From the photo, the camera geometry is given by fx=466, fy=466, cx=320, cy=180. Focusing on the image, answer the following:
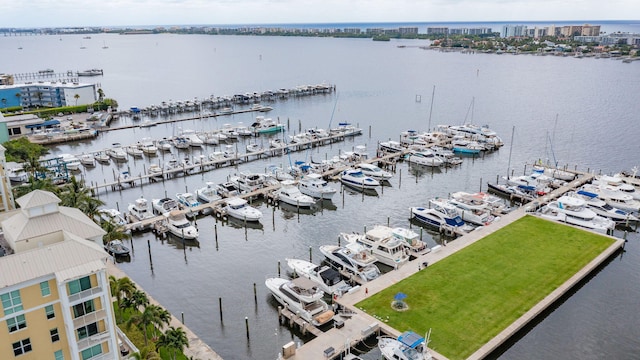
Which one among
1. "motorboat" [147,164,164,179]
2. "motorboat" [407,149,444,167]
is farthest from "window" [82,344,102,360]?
"motorboat" [407,149,444,167]

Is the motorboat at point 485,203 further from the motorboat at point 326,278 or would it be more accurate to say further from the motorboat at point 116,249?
the motorboat at point 116,249

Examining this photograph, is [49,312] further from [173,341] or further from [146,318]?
[173,341]

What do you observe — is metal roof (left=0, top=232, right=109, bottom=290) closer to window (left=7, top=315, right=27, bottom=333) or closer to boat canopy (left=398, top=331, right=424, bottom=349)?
window (left=7, top=315, right=27, bottom=333)

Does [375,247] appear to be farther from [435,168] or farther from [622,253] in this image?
[435,168]

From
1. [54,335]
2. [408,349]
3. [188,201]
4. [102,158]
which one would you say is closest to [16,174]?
[102,158]

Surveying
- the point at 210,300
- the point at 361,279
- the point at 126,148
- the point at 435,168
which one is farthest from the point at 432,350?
the point at 126,148
